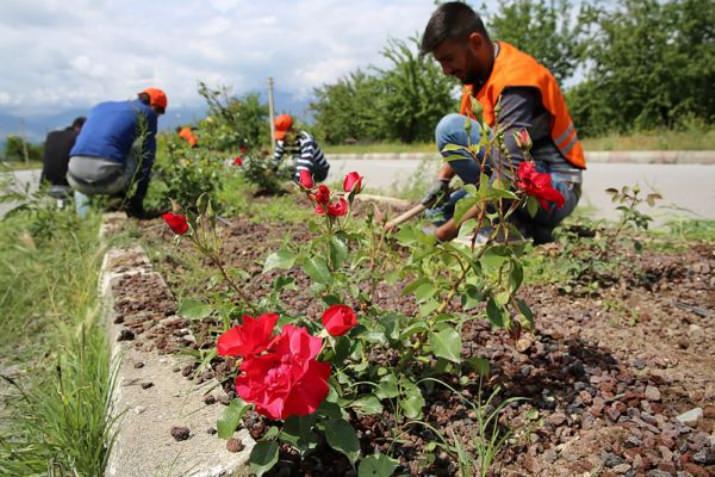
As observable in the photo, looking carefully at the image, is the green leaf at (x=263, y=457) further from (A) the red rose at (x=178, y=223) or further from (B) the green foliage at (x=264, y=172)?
(B) the green foliage at (x=264, y=172)

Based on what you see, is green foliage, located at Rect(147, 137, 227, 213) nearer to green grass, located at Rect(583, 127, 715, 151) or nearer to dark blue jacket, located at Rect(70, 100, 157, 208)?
Result: dark blue jacket, located at Rect(70, 100, 157, 208)

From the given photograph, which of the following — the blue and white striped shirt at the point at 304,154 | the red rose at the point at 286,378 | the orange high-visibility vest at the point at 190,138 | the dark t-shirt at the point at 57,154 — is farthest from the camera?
the dark t-shirt at the point at 57,154

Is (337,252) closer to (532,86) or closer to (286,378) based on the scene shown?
(286,378)

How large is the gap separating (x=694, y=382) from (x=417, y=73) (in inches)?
679

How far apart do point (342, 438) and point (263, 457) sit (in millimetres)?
158

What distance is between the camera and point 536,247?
8.86 feet

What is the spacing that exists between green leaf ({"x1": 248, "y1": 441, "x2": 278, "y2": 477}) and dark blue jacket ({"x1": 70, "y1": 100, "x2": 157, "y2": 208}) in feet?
12.7

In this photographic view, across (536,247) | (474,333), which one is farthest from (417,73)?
(474,333)

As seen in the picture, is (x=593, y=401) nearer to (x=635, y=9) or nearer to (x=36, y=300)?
(x=36, y=300)

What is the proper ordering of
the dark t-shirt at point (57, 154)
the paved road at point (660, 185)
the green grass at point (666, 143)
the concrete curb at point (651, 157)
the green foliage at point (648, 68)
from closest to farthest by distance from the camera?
the paved road at point (660, 185) < the dark t-shirt at point (57, 154) < the concrete curb at point (651, 157) < the green grass at point (666, 143) < the green foliage at point (648, 68)

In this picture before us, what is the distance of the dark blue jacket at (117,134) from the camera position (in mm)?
4418


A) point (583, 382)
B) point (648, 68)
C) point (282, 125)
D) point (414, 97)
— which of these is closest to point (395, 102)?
point (414, 97)

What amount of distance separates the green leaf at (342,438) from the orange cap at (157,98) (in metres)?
4.67

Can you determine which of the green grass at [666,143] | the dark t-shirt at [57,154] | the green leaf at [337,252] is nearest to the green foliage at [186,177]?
the dark t-shirt at [57,154]
